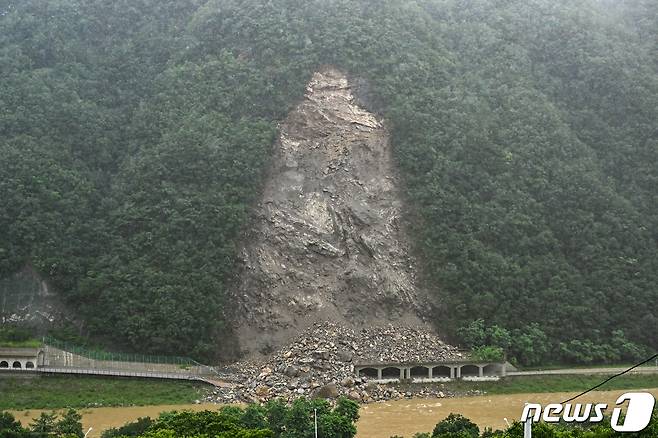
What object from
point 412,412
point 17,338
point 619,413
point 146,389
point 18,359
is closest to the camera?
A: point 619,413

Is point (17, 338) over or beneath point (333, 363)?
over

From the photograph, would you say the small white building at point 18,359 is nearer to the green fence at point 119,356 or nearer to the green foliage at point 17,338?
the green foliage at point 17,338

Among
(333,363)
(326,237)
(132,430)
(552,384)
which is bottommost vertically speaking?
(132,430)

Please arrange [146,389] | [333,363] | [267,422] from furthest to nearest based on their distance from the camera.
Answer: [333,363]
[146,389]
[267,422]

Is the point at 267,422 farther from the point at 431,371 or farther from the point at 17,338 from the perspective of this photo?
the point at 17,338

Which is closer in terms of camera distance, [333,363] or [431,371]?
[333,363]

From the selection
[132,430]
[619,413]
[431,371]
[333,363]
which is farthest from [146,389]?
[619,413]

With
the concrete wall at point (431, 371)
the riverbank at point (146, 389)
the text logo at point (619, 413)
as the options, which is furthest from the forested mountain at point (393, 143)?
the text logo at point (619, 413)
